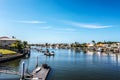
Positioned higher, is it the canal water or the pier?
the pier

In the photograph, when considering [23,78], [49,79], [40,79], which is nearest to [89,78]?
[49,79]

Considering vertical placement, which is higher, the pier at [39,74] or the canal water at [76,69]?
the pier at [39,74]

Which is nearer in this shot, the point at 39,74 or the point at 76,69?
the point at 39,74

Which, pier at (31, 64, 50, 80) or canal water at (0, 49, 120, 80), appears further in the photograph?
canal water at (0, 49, 120, 80)

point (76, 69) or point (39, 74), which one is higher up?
point (39, 74)

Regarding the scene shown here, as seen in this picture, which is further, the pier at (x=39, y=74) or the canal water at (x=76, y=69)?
the canal water at (x=76, y=69)

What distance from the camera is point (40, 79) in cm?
4053

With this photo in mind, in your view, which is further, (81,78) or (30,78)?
(81,78)

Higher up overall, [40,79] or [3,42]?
[3,42]

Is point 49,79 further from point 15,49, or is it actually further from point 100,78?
point 15,49

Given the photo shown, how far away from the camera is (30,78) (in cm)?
4031

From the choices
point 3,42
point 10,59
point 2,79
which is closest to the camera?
point 2,79

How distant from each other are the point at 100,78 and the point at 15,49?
3021 inches

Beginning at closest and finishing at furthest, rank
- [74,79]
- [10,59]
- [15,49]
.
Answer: [74,79] < [10,59] < [15,49]
